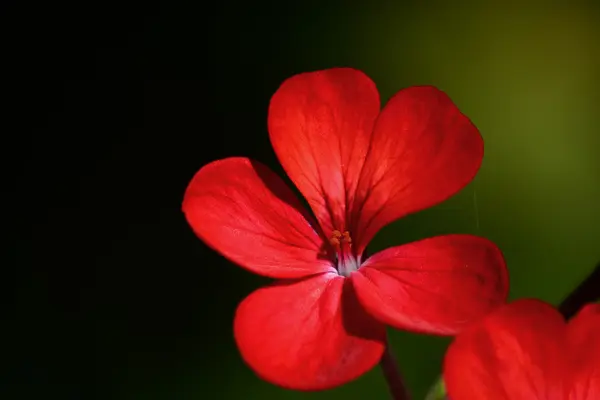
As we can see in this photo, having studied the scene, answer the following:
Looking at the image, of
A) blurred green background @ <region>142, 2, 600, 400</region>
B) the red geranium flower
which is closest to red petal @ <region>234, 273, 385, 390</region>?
the red geranium flower

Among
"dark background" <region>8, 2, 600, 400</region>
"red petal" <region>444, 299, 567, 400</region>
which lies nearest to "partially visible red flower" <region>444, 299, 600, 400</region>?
"red petal" <region>444, 299, 567, 400</region>

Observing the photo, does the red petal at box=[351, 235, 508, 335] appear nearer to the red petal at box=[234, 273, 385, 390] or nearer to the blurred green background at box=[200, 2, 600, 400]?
the red petal at box=[234, 273, 385, 390]

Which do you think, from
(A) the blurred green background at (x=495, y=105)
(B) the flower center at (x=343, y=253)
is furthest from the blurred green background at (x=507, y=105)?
(B) the flower center at (x=343, y=253)

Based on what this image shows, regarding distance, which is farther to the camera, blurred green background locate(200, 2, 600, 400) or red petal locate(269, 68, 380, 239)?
blurred green background locate(200, 2, 600, 400)

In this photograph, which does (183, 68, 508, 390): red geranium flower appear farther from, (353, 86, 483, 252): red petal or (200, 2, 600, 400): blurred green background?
(200, 2, 600, 400): blurred green background

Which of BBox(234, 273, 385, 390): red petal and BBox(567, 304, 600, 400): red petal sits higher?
BBox(567, 304, 600, 400): red petal

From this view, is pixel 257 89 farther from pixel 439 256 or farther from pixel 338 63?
pixel 439 256

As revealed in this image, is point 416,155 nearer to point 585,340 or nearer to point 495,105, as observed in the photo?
point 585,340

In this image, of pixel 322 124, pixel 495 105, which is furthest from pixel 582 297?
pixel 495 105
